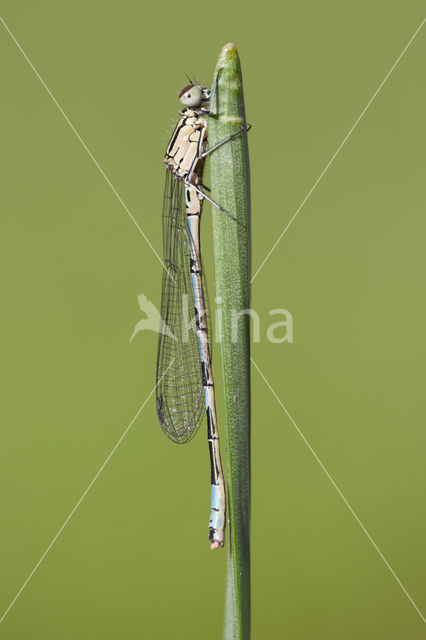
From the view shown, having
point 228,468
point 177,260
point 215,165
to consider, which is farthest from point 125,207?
point 228,468

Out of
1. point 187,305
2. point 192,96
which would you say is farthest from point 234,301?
point 187,305

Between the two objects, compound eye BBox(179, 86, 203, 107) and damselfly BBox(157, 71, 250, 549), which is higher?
compound eye BBox(179, 86, 203, 107)

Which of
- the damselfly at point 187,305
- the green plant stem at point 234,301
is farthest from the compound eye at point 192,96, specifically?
the green plant stem at point 234,301

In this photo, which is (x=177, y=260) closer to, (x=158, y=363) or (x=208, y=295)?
(x=208, y=295)

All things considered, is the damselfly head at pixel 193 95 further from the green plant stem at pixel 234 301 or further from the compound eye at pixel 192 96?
the green plant stem at pixel 234 301

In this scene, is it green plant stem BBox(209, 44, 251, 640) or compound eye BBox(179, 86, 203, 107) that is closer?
green plant stem BBox(209, 44, 251, 640)

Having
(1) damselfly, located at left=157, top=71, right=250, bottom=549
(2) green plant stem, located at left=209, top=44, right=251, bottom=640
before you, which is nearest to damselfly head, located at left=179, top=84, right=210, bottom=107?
(1) damselfly, located at left=157, top=71, right=250, bottom=549

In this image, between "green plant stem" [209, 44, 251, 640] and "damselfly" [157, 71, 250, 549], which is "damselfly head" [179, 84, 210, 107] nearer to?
"damselfly" [157, 71, 250, 549]
